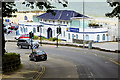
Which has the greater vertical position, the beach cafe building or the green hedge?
the beach cafe building

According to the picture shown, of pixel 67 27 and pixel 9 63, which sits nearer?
pixel 9 63

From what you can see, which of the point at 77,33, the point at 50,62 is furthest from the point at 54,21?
the point at 50,62

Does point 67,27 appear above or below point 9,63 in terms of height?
above

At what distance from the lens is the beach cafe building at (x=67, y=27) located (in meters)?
60.8

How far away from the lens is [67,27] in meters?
67.2

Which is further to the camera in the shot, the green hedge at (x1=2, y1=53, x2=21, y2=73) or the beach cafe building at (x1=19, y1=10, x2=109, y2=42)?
the beach cafe building at (x1=19, y1=10, x2=109, y2=42)

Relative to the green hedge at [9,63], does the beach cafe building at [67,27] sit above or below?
above

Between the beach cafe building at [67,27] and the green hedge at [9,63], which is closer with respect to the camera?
the green hedge at [9,63]

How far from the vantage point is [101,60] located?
3338cm

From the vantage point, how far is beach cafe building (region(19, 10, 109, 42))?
200 feet

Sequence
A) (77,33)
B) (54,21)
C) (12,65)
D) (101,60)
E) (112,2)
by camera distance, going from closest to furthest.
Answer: (12,65)
(101,60)
(112,2)
(77,33)
(54,21)

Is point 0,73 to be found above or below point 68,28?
below

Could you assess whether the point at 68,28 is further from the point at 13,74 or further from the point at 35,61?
the point at 13,74

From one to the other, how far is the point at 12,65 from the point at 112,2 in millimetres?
19034
